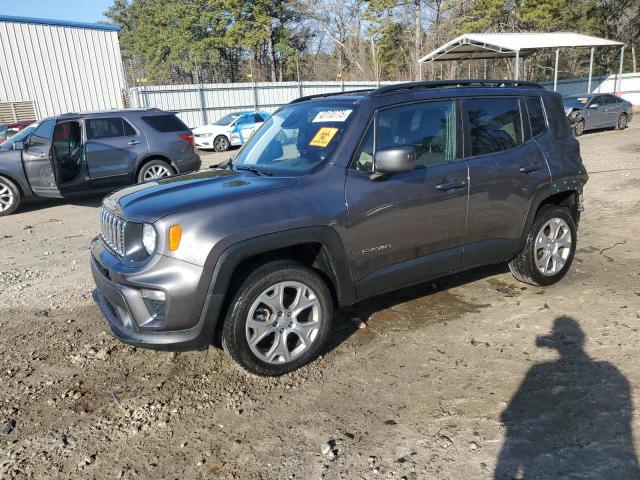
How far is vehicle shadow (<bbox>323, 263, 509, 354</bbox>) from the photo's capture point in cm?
416

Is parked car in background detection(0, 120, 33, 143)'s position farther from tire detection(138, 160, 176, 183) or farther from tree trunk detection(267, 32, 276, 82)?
tree trunk detection(267, 32, 276, 82)

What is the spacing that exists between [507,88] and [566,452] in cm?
317

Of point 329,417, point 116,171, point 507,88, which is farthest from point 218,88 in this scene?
point 329,417

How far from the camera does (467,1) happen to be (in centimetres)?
3812

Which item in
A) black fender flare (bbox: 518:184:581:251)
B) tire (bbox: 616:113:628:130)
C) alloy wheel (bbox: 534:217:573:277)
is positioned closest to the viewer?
black fender flare (bbox: 518:184:581:251)

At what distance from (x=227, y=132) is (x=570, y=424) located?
1866 centimetres

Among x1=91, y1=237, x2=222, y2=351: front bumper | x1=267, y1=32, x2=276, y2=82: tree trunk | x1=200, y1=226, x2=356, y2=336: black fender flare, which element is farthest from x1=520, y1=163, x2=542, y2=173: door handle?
x1=267, y1=32, x2=276, y2=82: tree trunk

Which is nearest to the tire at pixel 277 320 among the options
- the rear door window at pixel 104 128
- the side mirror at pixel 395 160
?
the side mirror at pixel 395 160

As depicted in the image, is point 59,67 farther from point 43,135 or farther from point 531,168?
point 531,168

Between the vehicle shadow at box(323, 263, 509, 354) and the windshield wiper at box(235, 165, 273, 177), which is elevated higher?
the windshield wiper at box(235, 165, 273, 177)

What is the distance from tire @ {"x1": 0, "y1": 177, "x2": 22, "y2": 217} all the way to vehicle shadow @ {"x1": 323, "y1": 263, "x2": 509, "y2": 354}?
24.9ft

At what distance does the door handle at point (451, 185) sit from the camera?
3.97 metres

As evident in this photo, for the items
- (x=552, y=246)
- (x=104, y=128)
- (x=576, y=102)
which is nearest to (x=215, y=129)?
(x=104, y=128)

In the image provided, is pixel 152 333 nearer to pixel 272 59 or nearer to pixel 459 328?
pixel 459 328
